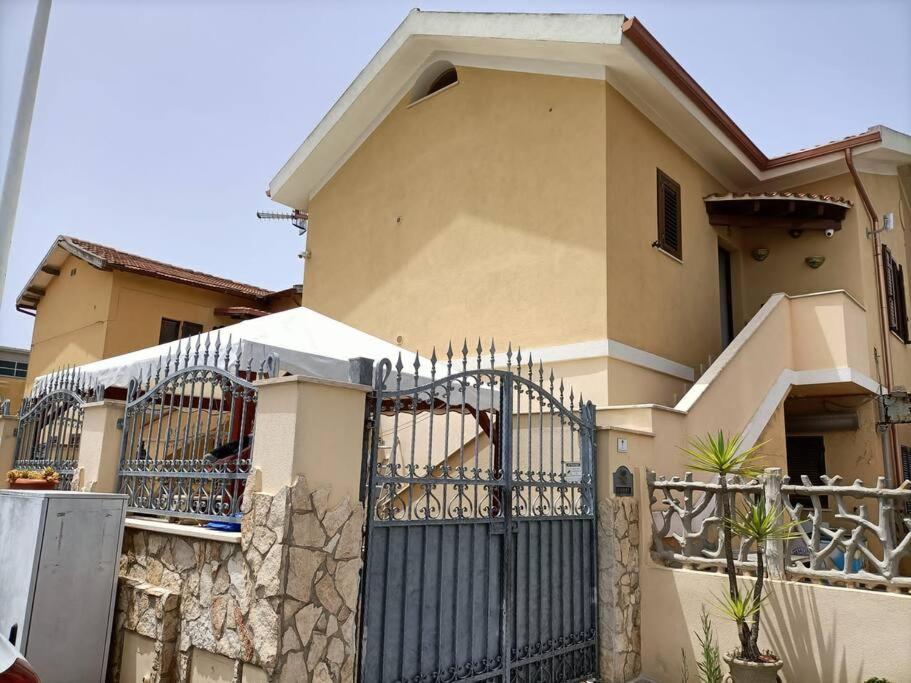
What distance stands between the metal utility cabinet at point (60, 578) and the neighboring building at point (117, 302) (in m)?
13.2

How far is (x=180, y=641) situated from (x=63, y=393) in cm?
379

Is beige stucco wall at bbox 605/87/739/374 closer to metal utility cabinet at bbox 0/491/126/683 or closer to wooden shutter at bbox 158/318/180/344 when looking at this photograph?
metal utility cabinet at bbox 0/491/126/683

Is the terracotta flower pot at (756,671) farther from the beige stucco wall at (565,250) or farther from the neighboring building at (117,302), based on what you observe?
the neighboring building at (117,302)

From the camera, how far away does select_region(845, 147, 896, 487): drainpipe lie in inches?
474

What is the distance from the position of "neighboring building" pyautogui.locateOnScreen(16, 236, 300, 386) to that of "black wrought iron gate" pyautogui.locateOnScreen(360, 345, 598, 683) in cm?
1303

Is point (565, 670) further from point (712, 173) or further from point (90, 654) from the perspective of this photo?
point (712, 173)

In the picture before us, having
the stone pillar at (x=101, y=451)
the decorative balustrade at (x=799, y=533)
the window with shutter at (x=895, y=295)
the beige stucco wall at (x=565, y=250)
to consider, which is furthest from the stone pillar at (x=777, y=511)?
the window with shutter at (x=895, y=295)

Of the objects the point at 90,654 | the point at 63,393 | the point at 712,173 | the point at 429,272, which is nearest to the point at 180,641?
the point at 90,654

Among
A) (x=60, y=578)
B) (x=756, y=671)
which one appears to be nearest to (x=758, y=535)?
(x=756, y=671)

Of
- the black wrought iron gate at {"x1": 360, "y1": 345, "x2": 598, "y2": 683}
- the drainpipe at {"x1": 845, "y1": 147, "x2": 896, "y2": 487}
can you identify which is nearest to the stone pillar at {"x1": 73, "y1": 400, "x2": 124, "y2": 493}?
the black wrought iron gate at {"x1": 360, "y1": 345, "x2": 598, "y2": 683}

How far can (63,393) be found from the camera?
7348 mm

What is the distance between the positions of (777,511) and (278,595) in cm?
429

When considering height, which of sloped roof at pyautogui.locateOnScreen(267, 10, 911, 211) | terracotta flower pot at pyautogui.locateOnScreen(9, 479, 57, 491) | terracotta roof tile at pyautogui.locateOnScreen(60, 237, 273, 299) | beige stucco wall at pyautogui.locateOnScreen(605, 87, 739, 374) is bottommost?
terracotta flower pot at pyautogui.locateOnScreen(9, 479, 57, 491)

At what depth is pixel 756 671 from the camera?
5445mm
